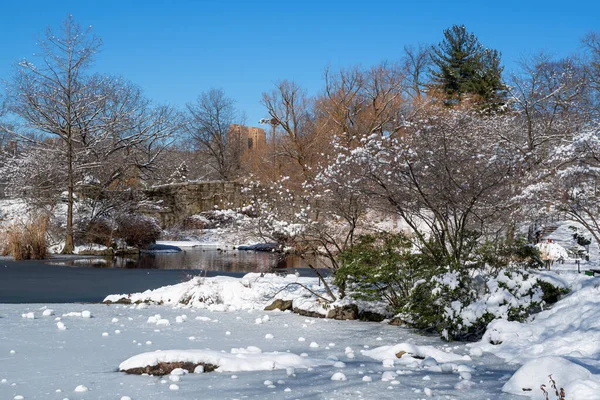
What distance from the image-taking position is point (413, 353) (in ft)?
22.2

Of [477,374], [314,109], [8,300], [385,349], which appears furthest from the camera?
[314,109]

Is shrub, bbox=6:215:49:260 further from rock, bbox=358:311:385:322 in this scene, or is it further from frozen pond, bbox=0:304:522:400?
rock, bbox=358:311:385:322

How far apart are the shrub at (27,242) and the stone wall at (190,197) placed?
13.0m

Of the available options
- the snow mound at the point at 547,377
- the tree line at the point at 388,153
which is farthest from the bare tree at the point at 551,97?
the snow mound at the point at 547,377

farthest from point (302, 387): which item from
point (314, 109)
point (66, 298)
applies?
point (314, 109)

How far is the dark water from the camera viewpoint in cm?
1959

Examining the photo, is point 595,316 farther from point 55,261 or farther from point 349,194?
point 55,261

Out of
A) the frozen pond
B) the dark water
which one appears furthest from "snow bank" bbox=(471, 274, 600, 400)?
the dark water

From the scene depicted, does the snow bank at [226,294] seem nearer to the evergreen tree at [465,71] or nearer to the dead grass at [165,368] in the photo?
the dead grass at [165,368]

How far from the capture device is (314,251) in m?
11.1

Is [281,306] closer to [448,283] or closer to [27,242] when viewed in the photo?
[448,283]

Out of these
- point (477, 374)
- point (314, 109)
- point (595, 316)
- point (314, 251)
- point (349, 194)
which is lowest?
point (477, 374)

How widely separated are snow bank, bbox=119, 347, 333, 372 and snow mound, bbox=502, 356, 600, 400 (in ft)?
6.42

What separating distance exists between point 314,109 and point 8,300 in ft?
87.8
